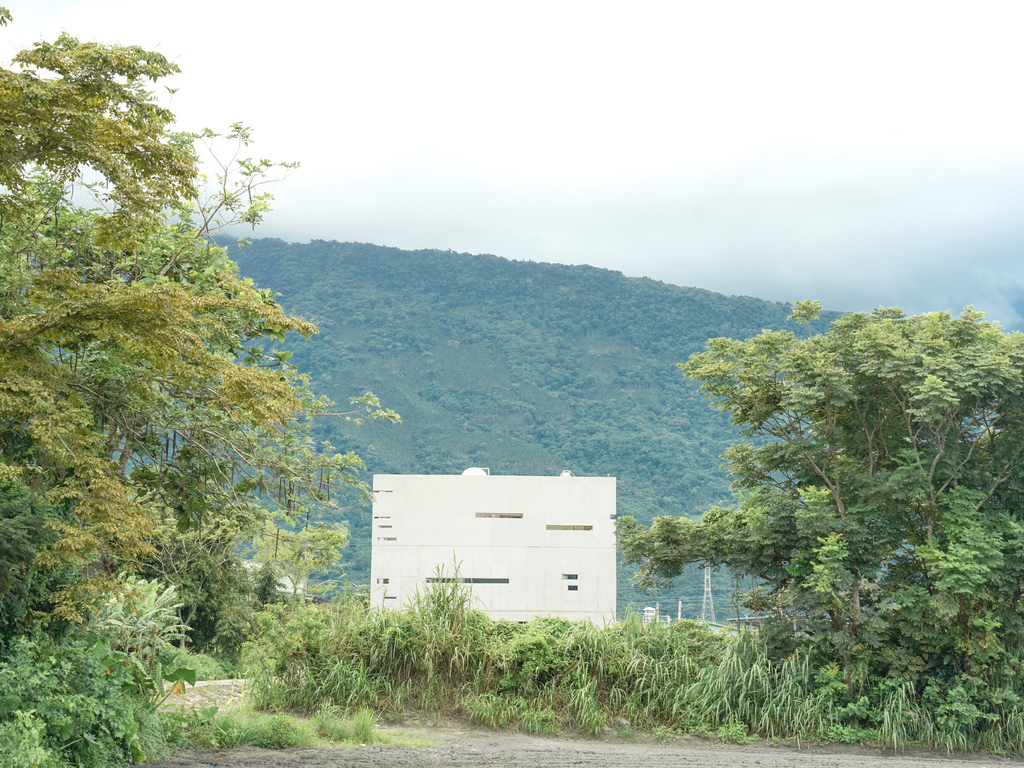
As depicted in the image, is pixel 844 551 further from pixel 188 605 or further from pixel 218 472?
pixel 188 605

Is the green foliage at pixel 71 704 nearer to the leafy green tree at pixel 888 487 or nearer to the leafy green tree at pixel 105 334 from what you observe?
the leafy green tree at pixel 105 334

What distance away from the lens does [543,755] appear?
6828 millimetres

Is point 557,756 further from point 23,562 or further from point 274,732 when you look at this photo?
point 23,562

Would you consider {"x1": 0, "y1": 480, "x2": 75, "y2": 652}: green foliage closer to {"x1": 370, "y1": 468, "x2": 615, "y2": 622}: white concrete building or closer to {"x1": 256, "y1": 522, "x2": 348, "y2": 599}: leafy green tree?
{"x1": 256, "y1": 522, "x2": 348, "y2": 599}: leafy green tree

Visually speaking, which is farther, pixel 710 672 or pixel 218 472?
pixel 710 672

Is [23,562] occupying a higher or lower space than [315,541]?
higher

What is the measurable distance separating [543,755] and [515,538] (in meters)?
39.6

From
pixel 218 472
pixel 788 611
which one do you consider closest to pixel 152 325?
pixel 218 472

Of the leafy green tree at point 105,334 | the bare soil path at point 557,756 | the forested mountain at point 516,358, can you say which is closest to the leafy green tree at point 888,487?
the bare soil path at point 557,756

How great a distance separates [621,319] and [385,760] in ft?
360

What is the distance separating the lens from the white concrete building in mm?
45844

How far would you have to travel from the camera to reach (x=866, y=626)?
862cm

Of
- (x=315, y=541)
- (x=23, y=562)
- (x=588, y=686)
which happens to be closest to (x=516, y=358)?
(x=315, y=541)

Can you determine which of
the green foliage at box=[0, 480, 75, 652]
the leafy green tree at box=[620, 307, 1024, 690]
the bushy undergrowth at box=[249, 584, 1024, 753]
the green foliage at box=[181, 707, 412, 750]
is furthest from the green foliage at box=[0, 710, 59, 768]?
the leafy green tree at box=[620, 307, 1024, 690]
